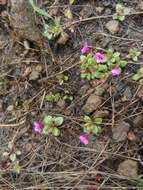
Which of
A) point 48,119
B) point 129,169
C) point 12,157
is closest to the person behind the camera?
point 129,169

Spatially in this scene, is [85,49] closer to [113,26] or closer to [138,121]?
[113,26]

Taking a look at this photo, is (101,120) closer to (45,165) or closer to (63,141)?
(63,141)

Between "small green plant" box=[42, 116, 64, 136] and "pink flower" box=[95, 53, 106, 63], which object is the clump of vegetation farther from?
"pink flower" box=[95, 53, 106, 63]

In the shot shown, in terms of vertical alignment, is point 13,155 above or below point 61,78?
below

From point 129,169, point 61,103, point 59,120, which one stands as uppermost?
point 61,103

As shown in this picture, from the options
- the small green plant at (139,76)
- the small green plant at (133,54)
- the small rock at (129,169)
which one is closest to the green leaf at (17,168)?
the small rock at (129,169)

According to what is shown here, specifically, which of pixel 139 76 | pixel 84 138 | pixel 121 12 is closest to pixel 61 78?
pixel 84 138

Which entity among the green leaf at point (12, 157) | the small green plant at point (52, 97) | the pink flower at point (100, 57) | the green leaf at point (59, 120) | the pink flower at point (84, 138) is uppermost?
the pink flower at point (100, 57)

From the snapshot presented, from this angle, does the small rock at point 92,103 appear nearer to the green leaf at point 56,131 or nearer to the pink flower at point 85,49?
the green leaf at point 56,131
